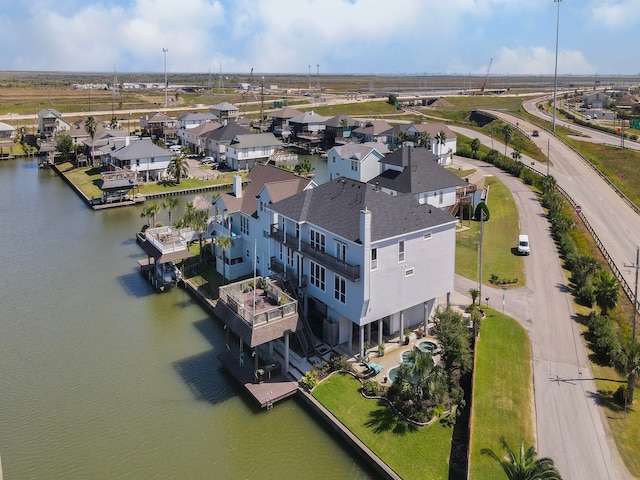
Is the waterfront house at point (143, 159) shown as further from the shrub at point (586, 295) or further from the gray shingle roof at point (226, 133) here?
the shrub at point (586, 295)

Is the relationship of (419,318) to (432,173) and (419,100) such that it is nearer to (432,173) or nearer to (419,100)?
(432,173)

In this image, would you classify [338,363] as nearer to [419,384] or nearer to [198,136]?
[419,384]

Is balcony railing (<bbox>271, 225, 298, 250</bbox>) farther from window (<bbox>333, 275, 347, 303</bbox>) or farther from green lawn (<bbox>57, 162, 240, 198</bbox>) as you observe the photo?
green lawn (<bbox>57, 162, 240, 198</bbox>)

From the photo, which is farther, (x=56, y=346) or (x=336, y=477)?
(x=56, y=346)

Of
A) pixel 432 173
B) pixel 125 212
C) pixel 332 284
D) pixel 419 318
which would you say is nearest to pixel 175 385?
pixel 332 284

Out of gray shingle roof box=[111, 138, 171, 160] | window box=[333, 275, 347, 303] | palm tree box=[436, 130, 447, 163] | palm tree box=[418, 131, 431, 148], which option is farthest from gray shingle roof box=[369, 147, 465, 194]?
gray shingle roof box=[111, 138, 171, 160]

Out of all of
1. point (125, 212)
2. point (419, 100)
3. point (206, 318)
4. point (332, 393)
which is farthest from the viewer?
point (419, 100)
